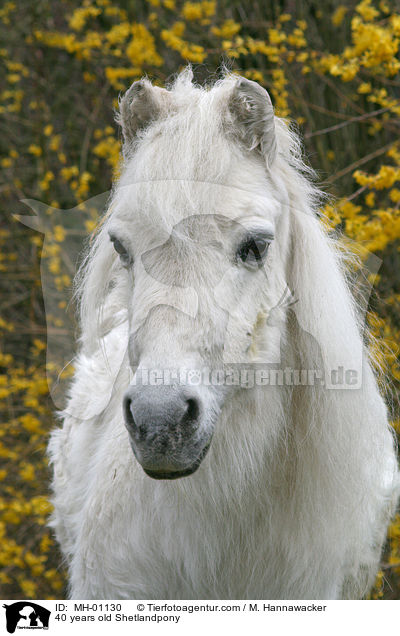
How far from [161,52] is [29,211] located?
1.67 meters

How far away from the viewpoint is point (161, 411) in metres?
1.41

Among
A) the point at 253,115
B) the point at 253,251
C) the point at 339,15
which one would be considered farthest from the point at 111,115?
the point at 253,251

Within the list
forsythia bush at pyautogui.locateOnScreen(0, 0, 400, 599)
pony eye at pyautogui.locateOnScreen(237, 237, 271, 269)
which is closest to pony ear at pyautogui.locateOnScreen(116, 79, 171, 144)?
pony eye at pyautogui.locateOnScreen(237, 237, 271, 269)

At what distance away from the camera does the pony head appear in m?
1.47

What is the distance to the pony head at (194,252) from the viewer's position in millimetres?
1468

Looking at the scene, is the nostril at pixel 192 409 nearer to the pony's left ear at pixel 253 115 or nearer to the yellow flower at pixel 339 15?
the pony's left ear at pixel 253 115

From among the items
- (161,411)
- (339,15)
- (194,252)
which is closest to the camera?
(161,411)

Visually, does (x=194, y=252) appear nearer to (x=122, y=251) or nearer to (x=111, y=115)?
(x=122, y=251)

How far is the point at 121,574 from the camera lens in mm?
→ 2043

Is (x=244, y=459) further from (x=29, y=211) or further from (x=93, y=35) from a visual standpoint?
(x=29, y=211)
